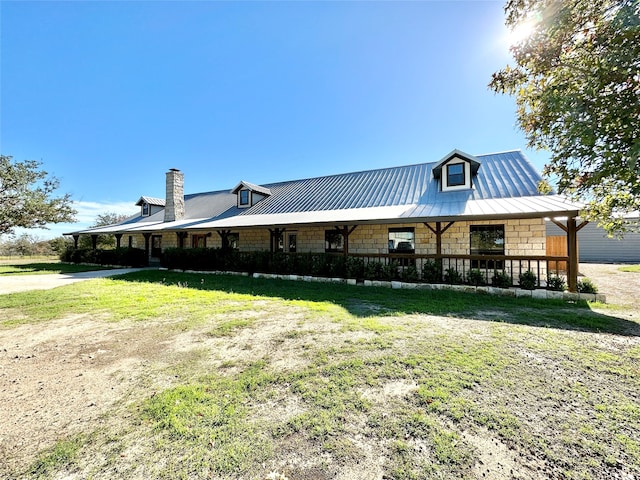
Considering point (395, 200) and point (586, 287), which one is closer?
point (586, 287)

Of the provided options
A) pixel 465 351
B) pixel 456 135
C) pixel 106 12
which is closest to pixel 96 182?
pixel 106 12

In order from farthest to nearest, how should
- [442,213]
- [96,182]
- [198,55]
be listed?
[96,182] → [198,55] → [442,213]

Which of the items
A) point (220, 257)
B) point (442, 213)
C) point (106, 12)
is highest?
point (106, 12)

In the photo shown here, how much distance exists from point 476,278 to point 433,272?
127 cm

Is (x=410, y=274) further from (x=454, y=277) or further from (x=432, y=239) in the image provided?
(x=432, y=239)

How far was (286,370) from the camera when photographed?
337 centimetres

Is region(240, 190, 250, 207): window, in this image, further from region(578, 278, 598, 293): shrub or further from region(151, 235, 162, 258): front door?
region(578, 278, 598, 293): shrub

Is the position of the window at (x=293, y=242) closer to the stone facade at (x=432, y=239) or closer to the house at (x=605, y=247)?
the stone facade at (x=432, y=239)

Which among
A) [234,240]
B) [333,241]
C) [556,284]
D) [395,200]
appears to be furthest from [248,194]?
[556,284]

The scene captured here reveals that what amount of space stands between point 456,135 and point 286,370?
14.1 meters

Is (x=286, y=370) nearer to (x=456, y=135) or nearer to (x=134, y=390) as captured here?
(x=134, y=390)

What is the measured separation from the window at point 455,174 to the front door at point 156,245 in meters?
19.0

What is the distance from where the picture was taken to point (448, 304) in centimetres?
674

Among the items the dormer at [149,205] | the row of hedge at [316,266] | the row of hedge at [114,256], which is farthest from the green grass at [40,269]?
the dormer at [149,205]
